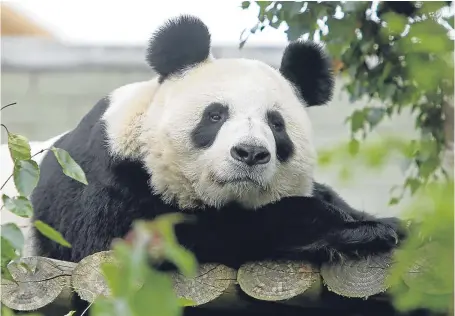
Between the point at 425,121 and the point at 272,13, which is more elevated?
the point at 272,13

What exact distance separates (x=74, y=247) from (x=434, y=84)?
2202 mm

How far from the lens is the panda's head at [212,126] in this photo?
9.95ft

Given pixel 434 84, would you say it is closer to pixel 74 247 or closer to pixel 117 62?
pixel 74 247

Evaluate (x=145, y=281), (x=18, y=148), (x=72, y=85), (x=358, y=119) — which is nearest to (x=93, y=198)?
(x=18, y=148)

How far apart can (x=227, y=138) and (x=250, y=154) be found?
15 cm

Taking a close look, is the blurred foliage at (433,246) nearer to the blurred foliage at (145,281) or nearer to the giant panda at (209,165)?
the blurred foliage at (145,281)

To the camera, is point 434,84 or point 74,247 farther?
point 74,247

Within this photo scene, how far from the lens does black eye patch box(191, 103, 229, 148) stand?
10.4 feet

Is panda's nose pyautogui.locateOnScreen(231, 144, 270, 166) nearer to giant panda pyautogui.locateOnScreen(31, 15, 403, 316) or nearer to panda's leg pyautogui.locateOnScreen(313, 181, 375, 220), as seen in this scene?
giant panda pyautogui.locateOnScreen(31, 15, 403, 316)

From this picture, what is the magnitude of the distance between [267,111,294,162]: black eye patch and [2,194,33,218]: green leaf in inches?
51.2

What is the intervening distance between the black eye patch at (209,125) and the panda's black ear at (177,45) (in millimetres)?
320

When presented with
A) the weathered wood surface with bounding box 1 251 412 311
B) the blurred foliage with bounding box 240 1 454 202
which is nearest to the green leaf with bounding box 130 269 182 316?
the weathered wood surface with bounding box 1 251 412 311

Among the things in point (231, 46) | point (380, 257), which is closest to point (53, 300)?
point (380, 257)

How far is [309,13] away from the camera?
3.74 metres
